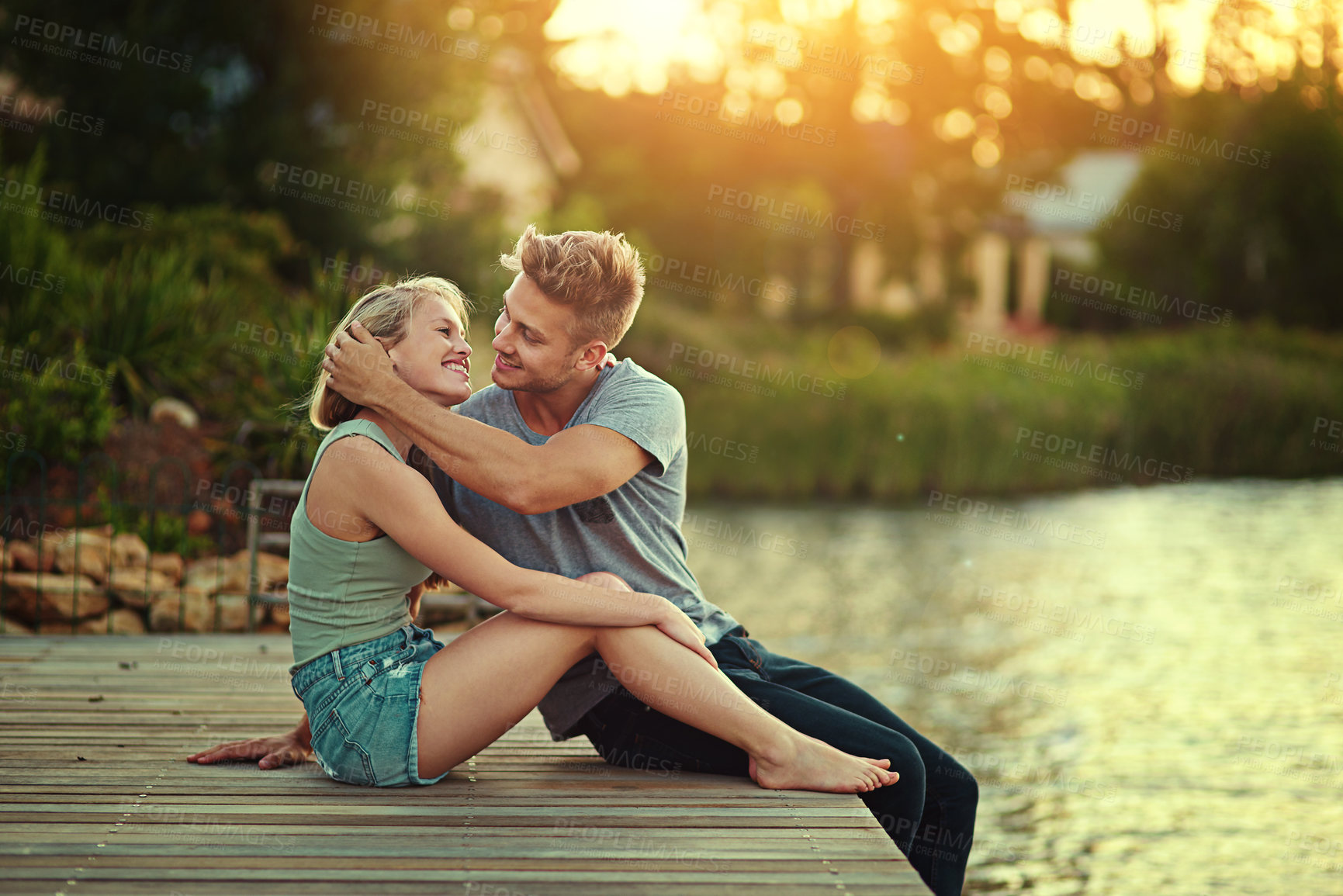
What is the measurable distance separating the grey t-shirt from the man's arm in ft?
0.59

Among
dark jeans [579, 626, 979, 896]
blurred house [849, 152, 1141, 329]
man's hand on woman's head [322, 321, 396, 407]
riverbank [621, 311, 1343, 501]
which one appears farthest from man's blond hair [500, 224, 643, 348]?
blurred house [849, 152, 1141, 329]

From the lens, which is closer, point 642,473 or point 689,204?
point 642,473

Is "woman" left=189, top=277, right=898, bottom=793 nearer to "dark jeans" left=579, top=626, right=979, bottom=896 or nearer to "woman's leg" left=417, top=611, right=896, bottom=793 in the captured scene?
"woman's leg" left=417, top=611, right=896, bottom=793

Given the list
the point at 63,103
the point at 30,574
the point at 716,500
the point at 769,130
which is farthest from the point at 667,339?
the point at 769,130

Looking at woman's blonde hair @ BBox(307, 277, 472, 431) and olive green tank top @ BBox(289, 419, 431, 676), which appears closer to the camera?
olive green tank top @ BBox(289, 419, 431, 676)

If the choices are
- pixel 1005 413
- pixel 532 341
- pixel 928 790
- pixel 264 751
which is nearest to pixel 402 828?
pixel 264 751

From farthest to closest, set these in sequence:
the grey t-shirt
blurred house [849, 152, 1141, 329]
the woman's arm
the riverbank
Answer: blurred house [849, 152, 1141, 329], the riverbank, the grey t-shirt, the woman's arm

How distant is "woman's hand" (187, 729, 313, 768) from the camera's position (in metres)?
3.33

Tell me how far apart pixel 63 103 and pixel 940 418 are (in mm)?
10656

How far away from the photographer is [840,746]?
325cm

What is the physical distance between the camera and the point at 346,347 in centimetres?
307

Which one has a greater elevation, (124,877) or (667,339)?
(124,877)

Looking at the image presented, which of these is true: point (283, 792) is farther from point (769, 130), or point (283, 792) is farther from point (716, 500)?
point (769, 130)

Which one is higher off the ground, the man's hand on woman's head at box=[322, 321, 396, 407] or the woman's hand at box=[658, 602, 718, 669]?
the man's hand on woman's head at box=[322, 321, 396, 407]
